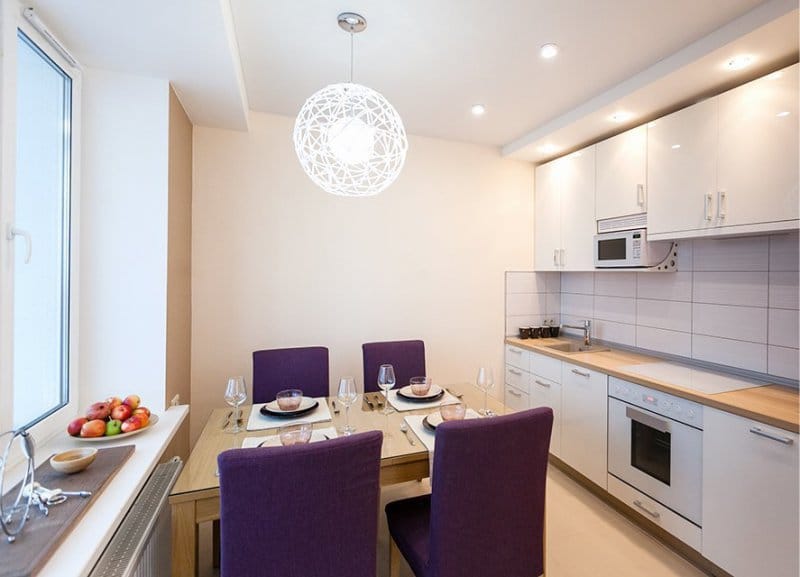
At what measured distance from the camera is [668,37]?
1763 mm

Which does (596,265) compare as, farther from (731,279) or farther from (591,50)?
(591,50)

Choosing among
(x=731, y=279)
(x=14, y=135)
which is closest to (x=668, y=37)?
(x=731, y=279)

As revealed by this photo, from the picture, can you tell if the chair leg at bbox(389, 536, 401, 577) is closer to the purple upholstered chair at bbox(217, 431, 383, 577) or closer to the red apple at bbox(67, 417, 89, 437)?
the purple upholstered chair at bbox(217, 431, 383, 577)

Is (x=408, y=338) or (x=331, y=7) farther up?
(x=331, y=7)

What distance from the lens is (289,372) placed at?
7.47ft

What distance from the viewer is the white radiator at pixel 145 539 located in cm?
109

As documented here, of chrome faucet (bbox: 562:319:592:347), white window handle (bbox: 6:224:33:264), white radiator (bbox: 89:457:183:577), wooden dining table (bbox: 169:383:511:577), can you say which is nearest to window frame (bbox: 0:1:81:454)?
white window handle (bbox: 6:224:33:264)

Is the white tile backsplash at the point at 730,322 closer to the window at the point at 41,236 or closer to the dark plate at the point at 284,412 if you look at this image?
the dark plate at the point at 284,412

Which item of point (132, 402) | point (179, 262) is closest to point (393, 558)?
point (132, 402)

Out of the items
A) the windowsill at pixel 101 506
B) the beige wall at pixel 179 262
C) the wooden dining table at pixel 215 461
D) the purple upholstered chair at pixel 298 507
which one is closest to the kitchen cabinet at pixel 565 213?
the wooden dining table at pixel 215 461

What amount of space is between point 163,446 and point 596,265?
282 cm

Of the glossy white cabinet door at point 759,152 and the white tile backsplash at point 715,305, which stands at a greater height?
the glossy white cabinet door at point 759,152

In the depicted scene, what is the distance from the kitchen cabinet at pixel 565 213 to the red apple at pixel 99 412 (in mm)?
2998

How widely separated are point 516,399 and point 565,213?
161 cm
